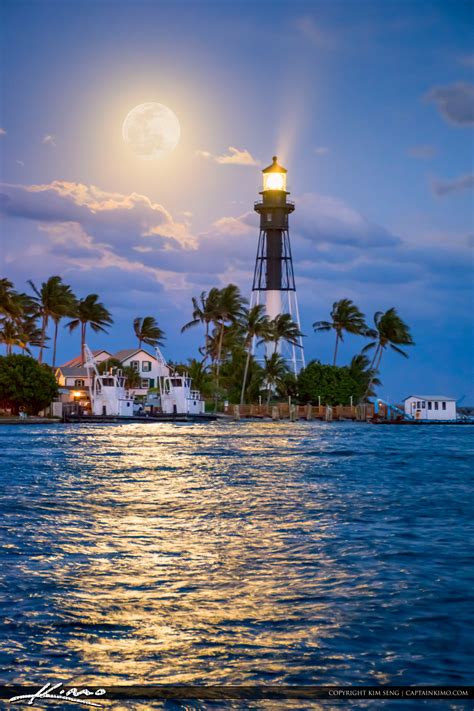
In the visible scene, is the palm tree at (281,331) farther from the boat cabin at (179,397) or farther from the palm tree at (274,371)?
the boat cabin at (179,397)

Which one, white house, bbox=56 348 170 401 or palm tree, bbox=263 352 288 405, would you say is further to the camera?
white house, bbox=56 348 170 401

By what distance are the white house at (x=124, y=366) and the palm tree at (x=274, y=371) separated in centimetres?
1765

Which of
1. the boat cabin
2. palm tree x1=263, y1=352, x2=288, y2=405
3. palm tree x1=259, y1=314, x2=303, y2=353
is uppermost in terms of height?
palm tree x1=259, y1=314, x2=303, y2=353

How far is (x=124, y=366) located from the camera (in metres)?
111

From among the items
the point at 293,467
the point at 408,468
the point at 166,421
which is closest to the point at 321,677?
the point at 293,467

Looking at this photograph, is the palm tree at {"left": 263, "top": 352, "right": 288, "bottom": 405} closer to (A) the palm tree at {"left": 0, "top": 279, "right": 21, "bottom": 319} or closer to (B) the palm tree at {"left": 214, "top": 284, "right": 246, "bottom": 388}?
(B) the palm tree at {"left": 214, "top": 284, "right": 246, "bottom": 388}

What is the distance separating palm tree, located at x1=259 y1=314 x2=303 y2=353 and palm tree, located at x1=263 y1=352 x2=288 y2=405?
7.40ft

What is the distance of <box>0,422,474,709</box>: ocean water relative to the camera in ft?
22.5

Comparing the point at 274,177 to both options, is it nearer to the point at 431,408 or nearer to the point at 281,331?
the point at 281,331

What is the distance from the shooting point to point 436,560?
1176cm

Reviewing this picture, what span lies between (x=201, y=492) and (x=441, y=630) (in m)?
13.3

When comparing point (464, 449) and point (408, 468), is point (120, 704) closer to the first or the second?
point (408, 468)

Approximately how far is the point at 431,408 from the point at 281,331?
2041cm

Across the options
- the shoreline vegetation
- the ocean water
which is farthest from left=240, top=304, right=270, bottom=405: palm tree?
the ocean water
